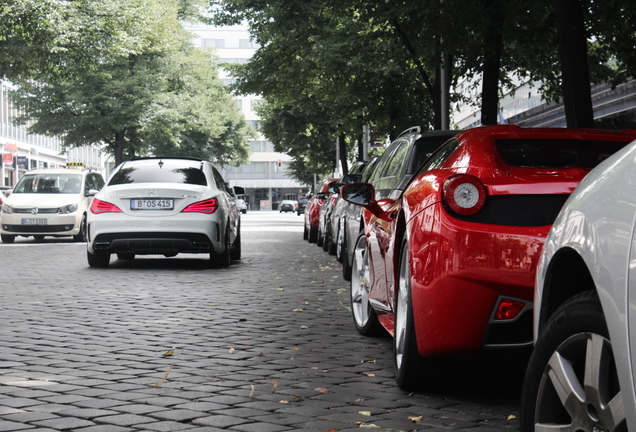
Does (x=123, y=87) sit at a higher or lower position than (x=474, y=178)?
higher

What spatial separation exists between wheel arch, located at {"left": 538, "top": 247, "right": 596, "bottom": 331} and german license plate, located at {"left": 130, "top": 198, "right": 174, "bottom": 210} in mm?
10660

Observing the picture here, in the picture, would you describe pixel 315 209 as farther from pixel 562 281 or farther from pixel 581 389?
pixel 581 389

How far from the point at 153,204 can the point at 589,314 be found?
1113 centimetres

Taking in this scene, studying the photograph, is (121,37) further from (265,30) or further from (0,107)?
(0,107)

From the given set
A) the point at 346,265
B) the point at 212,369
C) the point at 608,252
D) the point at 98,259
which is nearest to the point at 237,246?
the point at 98,259

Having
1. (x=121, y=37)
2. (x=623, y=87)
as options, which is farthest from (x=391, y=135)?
(x=121, y=37)

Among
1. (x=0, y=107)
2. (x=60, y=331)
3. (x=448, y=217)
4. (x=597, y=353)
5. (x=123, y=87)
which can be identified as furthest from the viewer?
(x=0, y=107)

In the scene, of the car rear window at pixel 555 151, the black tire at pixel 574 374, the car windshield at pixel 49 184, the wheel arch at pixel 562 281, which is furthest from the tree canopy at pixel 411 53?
the black tire at pixel 574 374

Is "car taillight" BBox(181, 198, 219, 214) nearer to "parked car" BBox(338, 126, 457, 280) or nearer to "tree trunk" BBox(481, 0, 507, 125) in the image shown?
"parked car" BBox(338, 126, 457, 280)

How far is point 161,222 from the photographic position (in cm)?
1318

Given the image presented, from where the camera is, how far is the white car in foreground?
2.30 metres

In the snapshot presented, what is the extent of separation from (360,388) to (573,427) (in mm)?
2791

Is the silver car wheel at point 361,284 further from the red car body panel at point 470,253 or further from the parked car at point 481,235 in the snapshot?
the red car body panel at point 470,253

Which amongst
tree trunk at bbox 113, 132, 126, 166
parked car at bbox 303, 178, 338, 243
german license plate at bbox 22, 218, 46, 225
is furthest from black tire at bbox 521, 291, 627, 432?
tree trunk at bbox 113, 132, 126, 166
